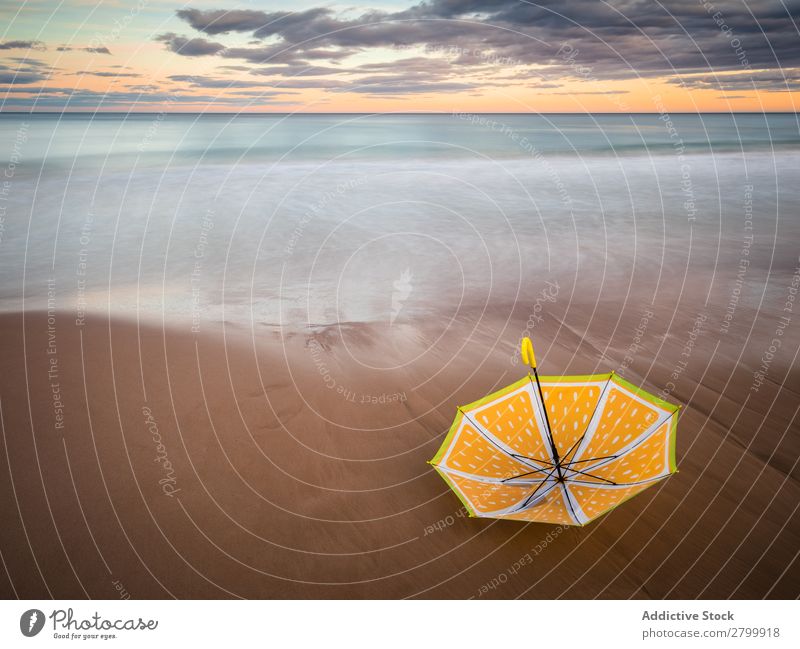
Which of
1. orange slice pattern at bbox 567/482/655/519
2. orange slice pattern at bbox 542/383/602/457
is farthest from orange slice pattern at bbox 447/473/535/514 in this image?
orange slice pattern at bbox 542/383/602/457

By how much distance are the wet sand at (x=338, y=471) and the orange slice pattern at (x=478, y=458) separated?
467 millimetres

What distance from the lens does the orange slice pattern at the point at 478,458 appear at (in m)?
5.14

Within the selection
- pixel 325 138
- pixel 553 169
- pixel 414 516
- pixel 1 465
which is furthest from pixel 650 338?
pixel 325 138

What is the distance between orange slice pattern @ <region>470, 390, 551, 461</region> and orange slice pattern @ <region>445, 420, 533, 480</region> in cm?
12

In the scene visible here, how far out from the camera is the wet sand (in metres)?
4.79

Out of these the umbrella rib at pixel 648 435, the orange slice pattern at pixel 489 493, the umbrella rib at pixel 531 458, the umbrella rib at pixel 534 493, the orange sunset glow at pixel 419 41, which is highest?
the orange sunset glow at pixel 419 41

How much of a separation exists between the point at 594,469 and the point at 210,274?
9437 mm

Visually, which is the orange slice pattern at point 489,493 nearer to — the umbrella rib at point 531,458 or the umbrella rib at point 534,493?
the umbrella rib at point 534,493

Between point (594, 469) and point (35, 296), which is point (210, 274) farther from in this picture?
point (594, 469)

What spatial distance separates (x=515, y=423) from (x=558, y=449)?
45 cm

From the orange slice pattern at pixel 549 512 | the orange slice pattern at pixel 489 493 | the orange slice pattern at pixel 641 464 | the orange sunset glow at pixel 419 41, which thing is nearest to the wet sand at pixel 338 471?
the orange slice pattern at pixel 489 493

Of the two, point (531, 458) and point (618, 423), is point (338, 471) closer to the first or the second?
point (531, 458)

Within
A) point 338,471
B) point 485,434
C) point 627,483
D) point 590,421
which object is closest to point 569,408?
point 590,421

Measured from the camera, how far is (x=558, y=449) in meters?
5.22
